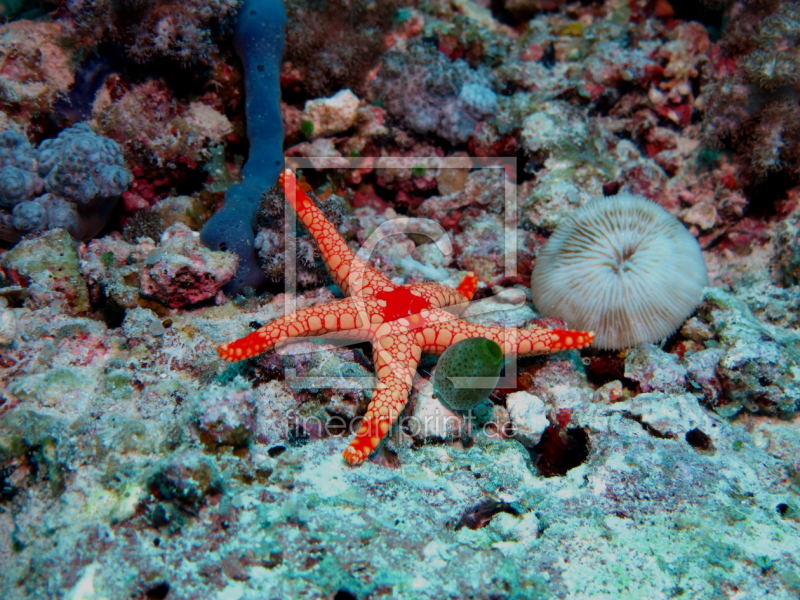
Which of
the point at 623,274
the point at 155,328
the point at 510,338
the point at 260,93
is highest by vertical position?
the point at 260,93

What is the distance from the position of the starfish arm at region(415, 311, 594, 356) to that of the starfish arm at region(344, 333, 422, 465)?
15 centimetres

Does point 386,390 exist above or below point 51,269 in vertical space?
below

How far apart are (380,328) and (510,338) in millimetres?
1099

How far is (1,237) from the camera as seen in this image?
3967 millimetres

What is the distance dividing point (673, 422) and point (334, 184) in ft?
14.8

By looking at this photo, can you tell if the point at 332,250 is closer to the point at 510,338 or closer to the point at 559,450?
the point at 510,338

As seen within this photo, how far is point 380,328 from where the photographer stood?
3844mm

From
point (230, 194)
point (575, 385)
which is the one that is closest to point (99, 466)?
point (230, 194)

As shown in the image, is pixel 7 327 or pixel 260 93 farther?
pixel 260 93

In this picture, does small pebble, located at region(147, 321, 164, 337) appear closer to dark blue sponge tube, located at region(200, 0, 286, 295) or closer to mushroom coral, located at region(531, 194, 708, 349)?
dark blue sponge tube, located at region(200, 0, 286, 295)

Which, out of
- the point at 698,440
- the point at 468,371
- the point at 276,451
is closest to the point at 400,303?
the point at 468,371

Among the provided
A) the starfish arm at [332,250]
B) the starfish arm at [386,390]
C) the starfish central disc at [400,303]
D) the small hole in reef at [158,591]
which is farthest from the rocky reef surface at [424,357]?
the starfish central disc at [400,303]

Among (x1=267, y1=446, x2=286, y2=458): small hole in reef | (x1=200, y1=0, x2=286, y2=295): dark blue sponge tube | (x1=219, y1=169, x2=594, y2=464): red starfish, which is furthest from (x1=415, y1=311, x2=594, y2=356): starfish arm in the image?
(x1=200, y1=0, x2=286, y2=295): dark blue sponge tube

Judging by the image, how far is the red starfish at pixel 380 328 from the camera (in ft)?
10.9
